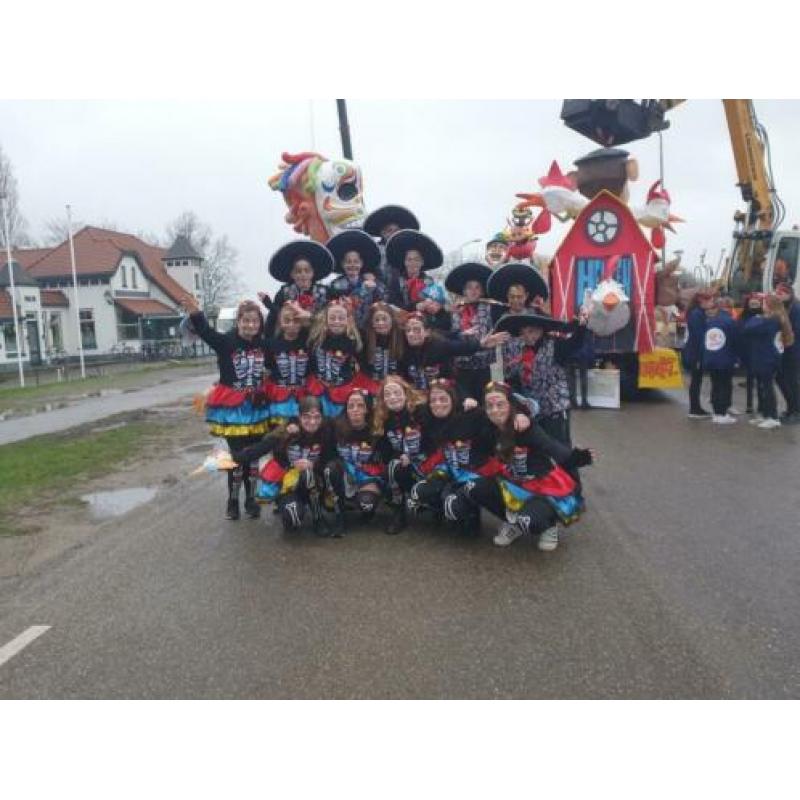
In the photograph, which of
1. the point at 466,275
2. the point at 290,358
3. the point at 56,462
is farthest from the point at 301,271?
the point at 56,462

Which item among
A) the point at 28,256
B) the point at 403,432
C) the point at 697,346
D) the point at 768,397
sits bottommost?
the point at 768,397

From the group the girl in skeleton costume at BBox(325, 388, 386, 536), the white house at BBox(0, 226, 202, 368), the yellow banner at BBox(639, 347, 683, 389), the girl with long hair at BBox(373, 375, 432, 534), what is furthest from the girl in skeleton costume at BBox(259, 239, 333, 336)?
the white house at BBox(0, 226, 202, 368)

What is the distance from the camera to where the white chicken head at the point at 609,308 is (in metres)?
9.07

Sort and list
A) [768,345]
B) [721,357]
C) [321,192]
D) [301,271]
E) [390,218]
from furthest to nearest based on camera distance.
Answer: [721,357]
[768,345]
[321,192]
[390,218]
[301,271]

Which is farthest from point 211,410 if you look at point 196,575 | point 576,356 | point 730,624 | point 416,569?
point 730,624

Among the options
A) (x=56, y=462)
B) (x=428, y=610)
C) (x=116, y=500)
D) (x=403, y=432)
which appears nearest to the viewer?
(x=428, y=610)

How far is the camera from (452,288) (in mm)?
5688

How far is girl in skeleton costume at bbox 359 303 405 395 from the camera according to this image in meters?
5.04

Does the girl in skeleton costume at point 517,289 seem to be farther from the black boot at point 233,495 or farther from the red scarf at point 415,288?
the black boot at point 233,495

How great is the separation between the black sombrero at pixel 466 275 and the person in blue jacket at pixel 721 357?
474 centimetres

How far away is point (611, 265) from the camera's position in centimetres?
1002

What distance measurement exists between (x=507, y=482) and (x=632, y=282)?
650 centimetres

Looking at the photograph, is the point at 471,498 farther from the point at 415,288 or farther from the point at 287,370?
the point at 415,288

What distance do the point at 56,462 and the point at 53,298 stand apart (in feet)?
107
